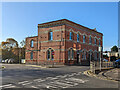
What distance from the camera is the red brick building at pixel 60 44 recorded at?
29.3 meters

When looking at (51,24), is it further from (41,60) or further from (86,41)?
(86,41)

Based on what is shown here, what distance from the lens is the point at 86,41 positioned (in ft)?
121

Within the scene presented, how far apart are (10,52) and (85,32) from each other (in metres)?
38.9

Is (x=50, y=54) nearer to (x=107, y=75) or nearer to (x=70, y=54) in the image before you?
(x=70, y=54)

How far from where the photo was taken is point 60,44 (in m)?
29.4

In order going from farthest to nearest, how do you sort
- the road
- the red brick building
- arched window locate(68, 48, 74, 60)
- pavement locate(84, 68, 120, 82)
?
arched window locate(68, 48, 74, 60) → the red brick building → pavement locate(84, 68, 120, 82) → the road

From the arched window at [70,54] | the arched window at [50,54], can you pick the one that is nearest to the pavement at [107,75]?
the arched window at [70,54]

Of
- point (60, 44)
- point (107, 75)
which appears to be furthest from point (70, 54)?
point (107, 75)

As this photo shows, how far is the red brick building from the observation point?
29.3m

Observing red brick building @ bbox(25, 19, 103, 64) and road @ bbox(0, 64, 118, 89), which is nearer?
road @ bbox(0, 64, 118, 89)

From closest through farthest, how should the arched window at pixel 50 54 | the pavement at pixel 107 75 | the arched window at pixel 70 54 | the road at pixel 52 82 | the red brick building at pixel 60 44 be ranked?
the road at pixel 52 82, the pavement at pixel 107 75, the red brick building at pixel 60 44, the arched window at pixel 70 54, the arched window at pixel 50 54

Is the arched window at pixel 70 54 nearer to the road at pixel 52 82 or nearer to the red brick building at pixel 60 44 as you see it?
the red brick building at pixel 60 44

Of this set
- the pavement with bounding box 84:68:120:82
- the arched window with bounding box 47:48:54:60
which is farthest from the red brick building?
the pavement with bounding box 84:68:120:82

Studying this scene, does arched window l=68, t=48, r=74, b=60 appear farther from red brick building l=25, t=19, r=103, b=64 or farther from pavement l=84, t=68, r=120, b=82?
pavement l=84, t=68, r=120, b=82
